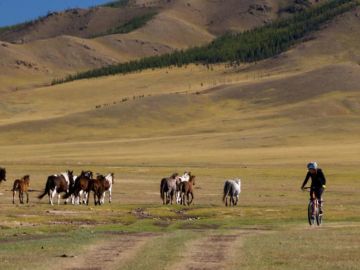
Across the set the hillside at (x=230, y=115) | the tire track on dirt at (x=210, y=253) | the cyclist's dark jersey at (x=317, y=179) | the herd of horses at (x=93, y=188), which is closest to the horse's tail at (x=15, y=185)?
the herd of horses at (x=93, y=188)

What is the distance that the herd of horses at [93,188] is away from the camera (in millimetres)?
38969

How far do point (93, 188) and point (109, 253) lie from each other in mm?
19032

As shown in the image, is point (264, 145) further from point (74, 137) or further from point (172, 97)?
point (172, 97)

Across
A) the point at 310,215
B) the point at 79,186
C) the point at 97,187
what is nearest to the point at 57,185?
the point at 79,186

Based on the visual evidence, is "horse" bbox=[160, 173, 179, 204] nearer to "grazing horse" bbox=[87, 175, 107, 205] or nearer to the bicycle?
"grazing horse" bbox=[87, 175, 107, 205]

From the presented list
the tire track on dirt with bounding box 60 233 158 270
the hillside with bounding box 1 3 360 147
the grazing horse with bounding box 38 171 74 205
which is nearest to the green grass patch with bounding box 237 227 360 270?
the tire track on dirt with bounding box 60 233 158 270

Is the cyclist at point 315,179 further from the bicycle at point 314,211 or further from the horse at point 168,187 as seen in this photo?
the horse at point 168,187

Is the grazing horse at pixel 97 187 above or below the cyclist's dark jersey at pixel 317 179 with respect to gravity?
above

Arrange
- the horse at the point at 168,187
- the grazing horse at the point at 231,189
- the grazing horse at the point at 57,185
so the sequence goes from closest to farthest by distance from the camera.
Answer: the grazing horse at the point at 57,185 → the grazing horse at the point at 231,189 → the horse at the point at 168,187

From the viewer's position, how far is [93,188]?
3941cm

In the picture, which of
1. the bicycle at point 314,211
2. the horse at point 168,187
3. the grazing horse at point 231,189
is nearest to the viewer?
the bicycle at point 314,211

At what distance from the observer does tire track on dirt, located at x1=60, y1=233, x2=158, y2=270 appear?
716 inches

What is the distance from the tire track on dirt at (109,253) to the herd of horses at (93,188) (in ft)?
46.0

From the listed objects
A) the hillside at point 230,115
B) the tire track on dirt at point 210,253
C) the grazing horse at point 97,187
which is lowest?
the tire track on dirt at point 210,253
